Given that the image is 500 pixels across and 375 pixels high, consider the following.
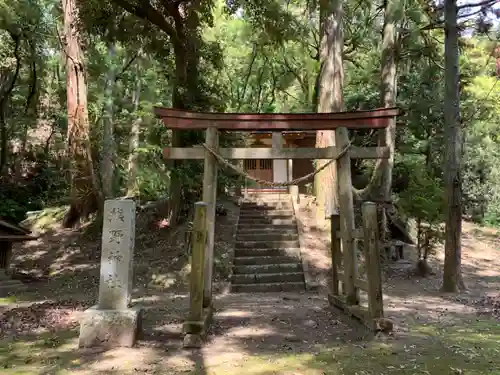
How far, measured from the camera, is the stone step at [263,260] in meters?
12.3

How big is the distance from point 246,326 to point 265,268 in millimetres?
4790

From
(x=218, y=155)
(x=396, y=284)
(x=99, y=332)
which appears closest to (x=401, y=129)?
(x=396, y=284)

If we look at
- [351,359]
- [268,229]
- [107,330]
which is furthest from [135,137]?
[351,359]

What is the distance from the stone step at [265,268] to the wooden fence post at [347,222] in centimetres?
434

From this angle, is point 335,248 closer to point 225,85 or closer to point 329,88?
point 329,88

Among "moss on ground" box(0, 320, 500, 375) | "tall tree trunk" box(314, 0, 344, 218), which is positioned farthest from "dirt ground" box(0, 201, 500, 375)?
"tall tree trunk" box(314, 0, 344, 218)

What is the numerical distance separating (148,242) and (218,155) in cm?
741

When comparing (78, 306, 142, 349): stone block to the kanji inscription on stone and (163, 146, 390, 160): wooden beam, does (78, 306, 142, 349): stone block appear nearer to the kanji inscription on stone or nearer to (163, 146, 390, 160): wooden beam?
the kanji inscription on stone

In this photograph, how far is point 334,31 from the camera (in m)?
14.9

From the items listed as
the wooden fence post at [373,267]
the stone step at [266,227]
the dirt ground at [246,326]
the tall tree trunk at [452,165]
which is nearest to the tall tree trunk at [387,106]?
the dirt ground at [246,326]

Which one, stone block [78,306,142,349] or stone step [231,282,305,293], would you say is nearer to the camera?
stone block [78,306,142,349]

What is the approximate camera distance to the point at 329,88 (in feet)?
47.6

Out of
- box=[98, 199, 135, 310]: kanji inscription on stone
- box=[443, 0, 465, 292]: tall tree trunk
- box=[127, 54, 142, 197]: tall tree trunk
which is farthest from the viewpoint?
box=[127, 54, 142, 197]: tall tree trunk

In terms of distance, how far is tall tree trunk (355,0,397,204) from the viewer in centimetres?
1582
